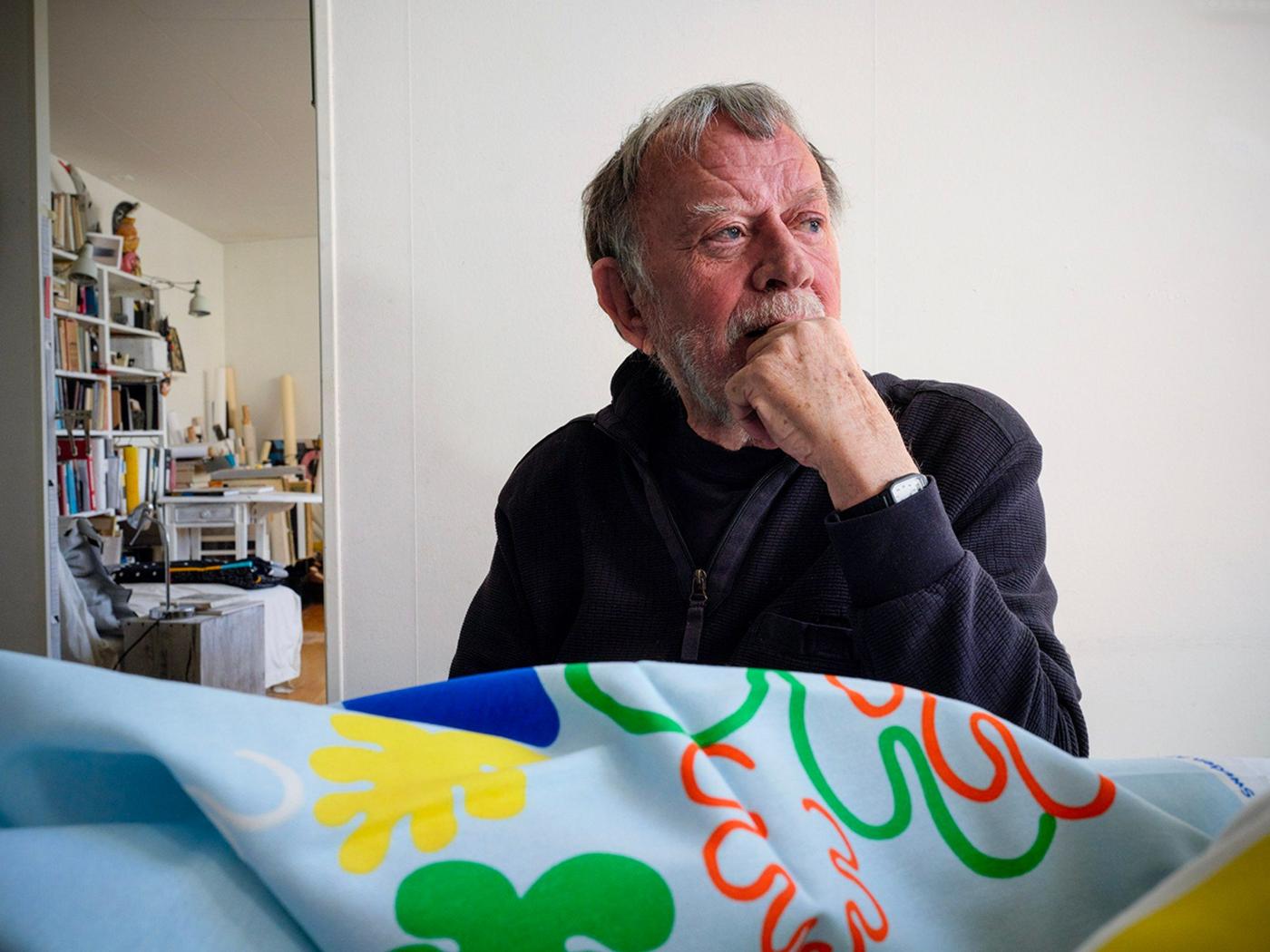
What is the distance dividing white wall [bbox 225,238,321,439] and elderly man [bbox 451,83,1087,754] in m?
7.05

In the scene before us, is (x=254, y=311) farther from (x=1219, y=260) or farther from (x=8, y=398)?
(x=1219, y=260)

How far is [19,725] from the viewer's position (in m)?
0.30

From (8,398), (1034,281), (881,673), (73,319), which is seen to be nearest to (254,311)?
(73,319)

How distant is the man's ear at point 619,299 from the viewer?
1.28 metres

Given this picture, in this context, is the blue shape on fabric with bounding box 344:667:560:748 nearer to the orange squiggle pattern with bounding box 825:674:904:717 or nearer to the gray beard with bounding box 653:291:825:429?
the orange squiggle pattern with bounding box 825:674:904:717

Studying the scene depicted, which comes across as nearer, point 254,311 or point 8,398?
point 8,398

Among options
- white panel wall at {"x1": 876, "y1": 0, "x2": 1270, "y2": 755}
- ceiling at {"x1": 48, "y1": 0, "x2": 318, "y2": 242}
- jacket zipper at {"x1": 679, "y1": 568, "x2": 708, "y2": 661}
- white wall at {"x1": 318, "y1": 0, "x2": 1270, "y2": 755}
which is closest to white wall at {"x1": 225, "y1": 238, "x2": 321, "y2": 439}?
ceiling at {"x1": 48, "y1": 0, "x2": 318, "y2": 242}

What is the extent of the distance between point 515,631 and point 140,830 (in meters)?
0.87

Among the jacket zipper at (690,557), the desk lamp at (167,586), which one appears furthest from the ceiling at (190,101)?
the jacket zipper at (690,557)

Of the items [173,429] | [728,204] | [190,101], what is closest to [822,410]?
[728,204]

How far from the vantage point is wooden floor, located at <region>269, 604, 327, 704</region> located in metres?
3.94

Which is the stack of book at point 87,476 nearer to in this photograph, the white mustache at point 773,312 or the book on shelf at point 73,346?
the book on shelf at point 73,346

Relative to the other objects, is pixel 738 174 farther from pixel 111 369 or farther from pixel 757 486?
pixel 111 369

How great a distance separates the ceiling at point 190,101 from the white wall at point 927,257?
259 cm
